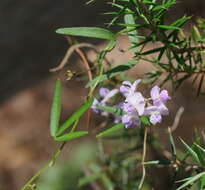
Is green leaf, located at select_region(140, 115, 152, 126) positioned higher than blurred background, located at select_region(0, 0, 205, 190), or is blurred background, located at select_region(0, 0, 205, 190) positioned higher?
green leaf, located at select_region(140, 115, 152, 126)

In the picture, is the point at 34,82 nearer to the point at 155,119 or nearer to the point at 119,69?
the point at 119,69

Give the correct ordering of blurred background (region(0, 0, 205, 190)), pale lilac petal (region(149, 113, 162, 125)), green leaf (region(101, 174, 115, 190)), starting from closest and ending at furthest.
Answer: pale lilac petal (region(149, 113, 162, 125)) → green leaf (region(101, 174, 115, 190)) → blurred background (region(0, 0, 205, 190))

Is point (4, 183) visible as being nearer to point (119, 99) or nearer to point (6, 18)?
point (6, 18)

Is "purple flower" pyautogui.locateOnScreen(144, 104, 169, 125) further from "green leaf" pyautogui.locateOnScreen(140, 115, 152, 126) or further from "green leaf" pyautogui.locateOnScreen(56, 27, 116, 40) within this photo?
"green leaf" pyautogui.locateOnScreen(56, 27, 116, 40)

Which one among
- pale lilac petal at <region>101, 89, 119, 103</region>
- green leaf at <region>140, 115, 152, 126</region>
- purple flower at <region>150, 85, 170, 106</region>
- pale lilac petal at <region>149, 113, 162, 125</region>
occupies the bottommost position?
pale lilac petal at <region>101, 89, 119, 103</region>

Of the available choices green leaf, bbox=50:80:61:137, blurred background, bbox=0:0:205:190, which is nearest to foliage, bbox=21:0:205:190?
green leaf, bbox=50:80:61:137

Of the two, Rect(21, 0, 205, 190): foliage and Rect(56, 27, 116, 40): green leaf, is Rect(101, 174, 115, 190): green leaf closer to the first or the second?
Rect(21, 0, 205, 190): foliage

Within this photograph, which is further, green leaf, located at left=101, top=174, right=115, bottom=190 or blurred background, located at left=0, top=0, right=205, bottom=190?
blurred background, located at left=0, top=0, right=205, bottom=190

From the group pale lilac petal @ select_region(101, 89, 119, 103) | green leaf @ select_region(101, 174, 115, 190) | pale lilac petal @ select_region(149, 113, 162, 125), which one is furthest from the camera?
green leaf @ select_region(101, 174, 115, 190)

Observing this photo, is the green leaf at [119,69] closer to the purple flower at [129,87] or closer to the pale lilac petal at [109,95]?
the purple flower at [129,87]
